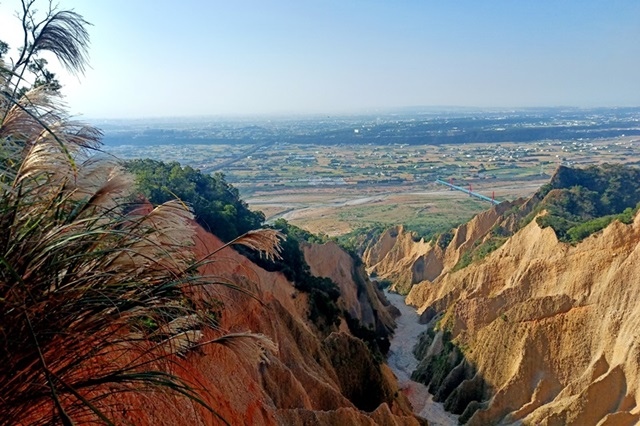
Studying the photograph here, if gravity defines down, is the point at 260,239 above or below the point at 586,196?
above

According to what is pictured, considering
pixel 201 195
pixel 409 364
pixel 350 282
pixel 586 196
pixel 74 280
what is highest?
pixel 74 280

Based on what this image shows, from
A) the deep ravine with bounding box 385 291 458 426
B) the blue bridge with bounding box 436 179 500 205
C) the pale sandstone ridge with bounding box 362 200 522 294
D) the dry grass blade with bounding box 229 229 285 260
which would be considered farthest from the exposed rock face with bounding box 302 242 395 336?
the blue bridge with bounding box 436 179 500 205

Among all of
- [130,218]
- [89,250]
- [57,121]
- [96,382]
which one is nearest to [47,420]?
[96,382]

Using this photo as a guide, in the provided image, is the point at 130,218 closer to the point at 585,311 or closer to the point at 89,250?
the point at 89,250

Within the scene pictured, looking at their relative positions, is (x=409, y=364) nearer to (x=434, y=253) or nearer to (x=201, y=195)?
(x=201, y=195)

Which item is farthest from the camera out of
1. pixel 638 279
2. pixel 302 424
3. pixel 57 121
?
pixel 638 279

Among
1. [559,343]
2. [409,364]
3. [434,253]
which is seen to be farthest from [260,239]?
[434,253]
